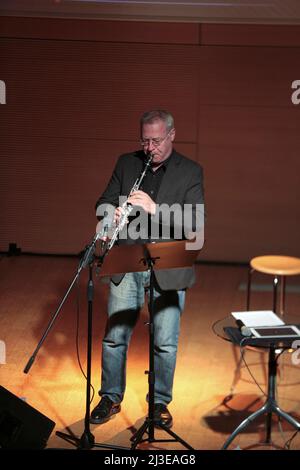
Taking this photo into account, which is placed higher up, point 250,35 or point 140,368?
point 250,35

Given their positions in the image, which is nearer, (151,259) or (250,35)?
(151,259)

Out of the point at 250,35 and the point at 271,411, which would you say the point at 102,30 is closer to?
the point at 250,35

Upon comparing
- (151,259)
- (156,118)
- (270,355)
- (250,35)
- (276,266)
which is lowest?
(270,355)

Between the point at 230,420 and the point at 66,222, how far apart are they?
Answer: 3.30 metres

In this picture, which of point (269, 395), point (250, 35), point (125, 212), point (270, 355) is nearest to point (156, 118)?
point (125, 212)

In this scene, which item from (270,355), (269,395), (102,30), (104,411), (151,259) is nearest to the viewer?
(151,259)

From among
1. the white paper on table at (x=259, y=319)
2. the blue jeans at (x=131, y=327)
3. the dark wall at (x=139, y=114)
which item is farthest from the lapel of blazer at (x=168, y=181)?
the dark wall at (x=139, y=114)

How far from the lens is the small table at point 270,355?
3.96m

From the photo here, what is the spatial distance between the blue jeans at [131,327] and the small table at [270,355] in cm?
31

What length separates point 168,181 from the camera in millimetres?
4406

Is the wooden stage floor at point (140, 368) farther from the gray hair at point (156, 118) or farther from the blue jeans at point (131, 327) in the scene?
the gray hair at point (156, 118)

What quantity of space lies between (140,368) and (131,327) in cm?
75

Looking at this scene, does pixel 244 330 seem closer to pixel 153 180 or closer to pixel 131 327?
pixel 131 327

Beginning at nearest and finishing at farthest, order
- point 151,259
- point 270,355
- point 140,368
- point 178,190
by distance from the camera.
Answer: point 151,259 → point 270,355 → point 178,190 → point 140,368
